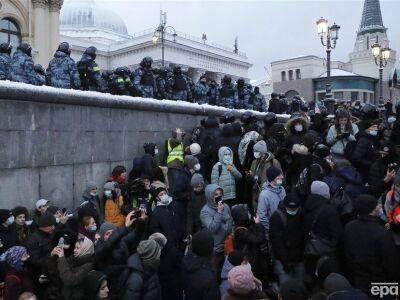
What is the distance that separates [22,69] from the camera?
303 inches

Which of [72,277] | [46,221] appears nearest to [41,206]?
[46,221]

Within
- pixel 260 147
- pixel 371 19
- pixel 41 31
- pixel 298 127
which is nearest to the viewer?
pixel 260 147

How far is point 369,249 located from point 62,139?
494 cm

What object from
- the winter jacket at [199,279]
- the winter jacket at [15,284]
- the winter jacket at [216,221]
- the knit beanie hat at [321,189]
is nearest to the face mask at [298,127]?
the winter jacket at [216,221]

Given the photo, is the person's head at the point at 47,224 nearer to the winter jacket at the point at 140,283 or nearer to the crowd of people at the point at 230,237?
the crowd of people at the point at 230,237

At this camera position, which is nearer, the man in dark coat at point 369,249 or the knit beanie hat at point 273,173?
the man in dark coat at point 369,249

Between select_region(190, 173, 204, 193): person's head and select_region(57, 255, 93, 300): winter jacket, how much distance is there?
7.84ft

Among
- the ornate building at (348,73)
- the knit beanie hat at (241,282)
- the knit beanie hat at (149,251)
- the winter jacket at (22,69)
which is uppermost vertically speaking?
the ornate building at (348,73)

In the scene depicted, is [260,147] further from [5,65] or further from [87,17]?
[87,17]

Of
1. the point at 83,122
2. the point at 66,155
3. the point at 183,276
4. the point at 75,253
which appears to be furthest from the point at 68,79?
the point at 183,276

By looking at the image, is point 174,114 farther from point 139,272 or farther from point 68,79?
point 139,272

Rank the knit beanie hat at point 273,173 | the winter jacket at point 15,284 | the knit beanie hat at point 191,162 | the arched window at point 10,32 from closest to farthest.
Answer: the winter jacket at point 15,284 < the knit beanie hat at point 273,173 < the knit beanie hat at point 191,162 < the arched window at point 10,32

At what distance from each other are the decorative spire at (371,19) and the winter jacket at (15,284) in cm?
8132

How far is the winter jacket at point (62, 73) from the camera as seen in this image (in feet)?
27.2
